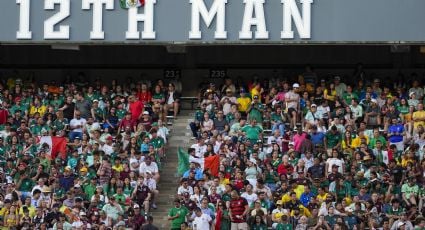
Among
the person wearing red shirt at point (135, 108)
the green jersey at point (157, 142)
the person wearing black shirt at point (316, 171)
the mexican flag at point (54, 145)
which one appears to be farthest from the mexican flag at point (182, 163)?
the person wearing black shirt at point (316, 171)

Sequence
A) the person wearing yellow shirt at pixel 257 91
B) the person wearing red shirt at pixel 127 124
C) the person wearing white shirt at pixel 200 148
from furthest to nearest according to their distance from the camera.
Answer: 1. the person wearing yellow shirt at pixel 257 91
2. the person wearing red shirt at pixel 127 124
3. the person wearing white shirt at pixel 200 148

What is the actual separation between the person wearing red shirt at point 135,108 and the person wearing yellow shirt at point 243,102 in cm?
273

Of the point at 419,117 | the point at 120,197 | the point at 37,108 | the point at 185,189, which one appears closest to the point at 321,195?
the point at 185,189

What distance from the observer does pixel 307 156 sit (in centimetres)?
3238

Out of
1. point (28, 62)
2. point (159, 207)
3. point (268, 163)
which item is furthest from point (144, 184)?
point (28, 62)

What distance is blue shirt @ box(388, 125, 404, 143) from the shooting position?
111 ft

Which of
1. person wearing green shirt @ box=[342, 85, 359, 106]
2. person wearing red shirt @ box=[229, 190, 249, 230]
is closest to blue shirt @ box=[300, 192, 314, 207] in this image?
person wearing red shirt @ box=[229, 190, 249, 230]

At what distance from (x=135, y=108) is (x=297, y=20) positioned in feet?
17.2

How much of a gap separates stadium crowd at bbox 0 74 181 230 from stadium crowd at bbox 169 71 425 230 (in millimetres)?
1127

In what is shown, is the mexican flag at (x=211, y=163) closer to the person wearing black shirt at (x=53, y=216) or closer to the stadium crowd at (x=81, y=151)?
the stadium crowd at (x=81, y=151)

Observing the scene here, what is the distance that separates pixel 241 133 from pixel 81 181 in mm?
4680

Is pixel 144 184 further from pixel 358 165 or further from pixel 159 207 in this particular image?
pixel 358 165

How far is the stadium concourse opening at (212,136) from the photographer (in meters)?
30.4

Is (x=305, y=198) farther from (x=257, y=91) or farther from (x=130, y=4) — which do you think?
(x=130, y=4)
